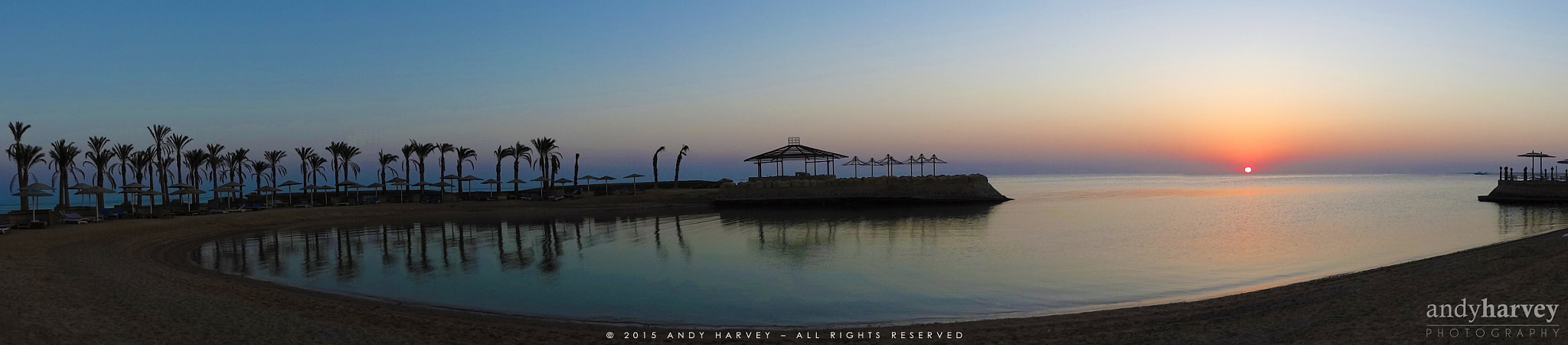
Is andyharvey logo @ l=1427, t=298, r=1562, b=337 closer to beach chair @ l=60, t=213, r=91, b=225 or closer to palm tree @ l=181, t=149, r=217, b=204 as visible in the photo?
beach chair @ l=60, t=213, r=91, b=225

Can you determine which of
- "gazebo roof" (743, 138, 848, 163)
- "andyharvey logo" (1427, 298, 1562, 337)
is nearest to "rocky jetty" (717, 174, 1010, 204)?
"gazebo roof" (743, 138, 848, 163)

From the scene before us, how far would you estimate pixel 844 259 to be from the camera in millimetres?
18859

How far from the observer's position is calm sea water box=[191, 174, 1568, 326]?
12430mm

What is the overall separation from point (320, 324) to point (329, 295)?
16.1ft

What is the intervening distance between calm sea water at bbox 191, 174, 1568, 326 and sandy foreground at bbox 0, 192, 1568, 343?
4.54 feet

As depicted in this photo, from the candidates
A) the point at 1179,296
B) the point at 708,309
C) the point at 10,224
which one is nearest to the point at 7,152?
the point at 10,224

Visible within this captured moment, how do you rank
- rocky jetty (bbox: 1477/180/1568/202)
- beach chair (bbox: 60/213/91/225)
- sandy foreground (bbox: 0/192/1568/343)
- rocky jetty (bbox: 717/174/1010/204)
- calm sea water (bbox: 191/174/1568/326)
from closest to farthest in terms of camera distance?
sandy foreground (bbox: 0/192/1568/343), calm sea water (bbox: 191/174/1568/326), beach chair (bbox: 60/213/91/225), rocky jetty (bbox: 1477/180/1568/202), rocky jetty (bbox: 717/174/1010/204)

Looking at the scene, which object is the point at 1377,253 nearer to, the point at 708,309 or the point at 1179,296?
the point at 1179,296

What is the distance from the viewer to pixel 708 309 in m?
11.9

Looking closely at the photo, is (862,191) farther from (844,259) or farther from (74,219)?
(74,219)

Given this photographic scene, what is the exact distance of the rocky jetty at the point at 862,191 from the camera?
46.1 metres

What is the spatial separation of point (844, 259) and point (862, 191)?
91.5 feet

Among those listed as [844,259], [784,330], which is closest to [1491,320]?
[784,330]

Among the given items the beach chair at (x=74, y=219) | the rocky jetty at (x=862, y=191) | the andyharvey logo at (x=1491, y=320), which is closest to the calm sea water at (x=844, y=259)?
the andyharvey logo at (x=1491, y=320)
